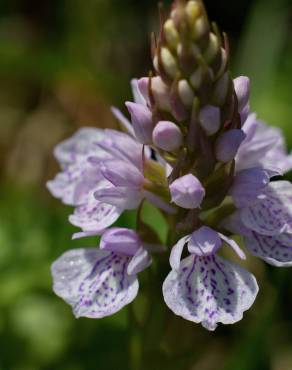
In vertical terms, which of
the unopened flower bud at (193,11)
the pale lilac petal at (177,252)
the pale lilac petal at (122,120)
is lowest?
the pale lilac petal at (177,252)

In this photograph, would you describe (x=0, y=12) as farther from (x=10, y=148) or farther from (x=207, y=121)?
(x=207, y=121)

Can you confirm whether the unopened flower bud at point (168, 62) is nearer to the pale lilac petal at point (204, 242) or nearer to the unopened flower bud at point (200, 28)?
the unopened flower bud at point (200, 28)

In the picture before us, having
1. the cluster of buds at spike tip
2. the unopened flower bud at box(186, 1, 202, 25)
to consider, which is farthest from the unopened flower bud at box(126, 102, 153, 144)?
the unopened flower bud at box(186, 1, 202, 25)

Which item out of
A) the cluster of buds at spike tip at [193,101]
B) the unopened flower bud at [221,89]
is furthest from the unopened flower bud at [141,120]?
the unopened flower bud at [221,89]

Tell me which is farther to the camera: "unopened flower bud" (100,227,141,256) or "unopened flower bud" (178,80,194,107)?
"unopened flower bud" (100,227,141,256)

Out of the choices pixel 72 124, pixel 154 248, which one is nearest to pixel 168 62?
pixel 154 248

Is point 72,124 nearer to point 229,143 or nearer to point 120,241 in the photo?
point 120,241

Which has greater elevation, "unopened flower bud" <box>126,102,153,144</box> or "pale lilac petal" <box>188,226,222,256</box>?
"unopened flower bud" <box>126,102,153,144</box>

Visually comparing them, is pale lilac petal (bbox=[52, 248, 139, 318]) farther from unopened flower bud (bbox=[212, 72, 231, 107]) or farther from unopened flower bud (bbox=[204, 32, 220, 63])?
unopened flower bud (bbox=[204, 32, 220, 63])
